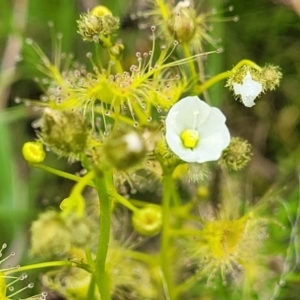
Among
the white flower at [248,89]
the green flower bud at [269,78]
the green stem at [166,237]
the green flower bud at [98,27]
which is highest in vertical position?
the green flower bud at [98,27]

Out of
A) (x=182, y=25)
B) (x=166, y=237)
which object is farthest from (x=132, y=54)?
(x=166, y=237)

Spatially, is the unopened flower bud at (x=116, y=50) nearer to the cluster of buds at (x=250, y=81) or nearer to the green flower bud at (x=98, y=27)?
the green flower bud at (x=98, y=27)

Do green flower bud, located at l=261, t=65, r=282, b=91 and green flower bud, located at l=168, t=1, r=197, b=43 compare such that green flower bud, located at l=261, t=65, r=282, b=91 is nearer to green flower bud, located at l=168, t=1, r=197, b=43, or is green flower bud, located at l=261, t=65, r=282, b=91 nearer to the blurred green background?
green flower bud, located at l=168, t=1, r=197, b=43

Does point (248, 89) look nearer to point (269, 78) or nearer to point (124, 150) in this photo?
point (269, 78)

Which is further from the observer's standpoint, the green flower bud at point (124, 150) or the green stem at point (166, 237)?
the green stem at point (166, 237)

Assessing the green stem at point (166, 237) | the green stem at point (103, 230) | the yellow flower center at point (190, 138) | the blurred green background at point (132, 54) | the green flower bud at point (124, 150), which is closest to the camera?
the green flower bud at point (124, 150)

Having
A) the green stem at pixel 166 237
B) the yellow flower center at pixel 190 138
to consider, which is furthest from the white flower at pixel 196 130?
the green stem at pixel 166 237

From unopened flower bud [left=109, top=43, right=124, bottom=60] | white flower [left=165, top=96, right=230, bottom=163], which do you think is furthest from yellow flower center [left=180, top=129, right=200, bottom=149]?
unopened flower bud [left=109, top=43, right=124, bottom=60]
